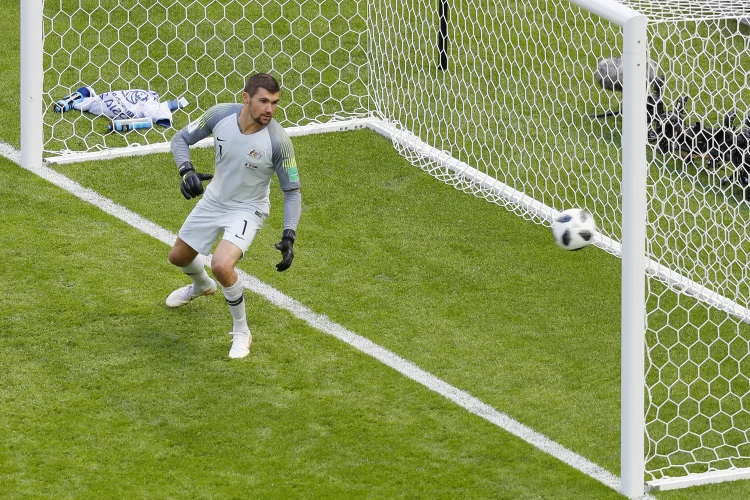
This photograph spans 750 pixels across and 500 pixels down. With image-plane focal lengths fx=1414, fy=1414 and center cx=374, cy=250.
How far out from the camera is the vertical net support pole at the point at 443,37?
11.7 metres

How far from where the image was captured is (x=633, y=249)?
6566 mm

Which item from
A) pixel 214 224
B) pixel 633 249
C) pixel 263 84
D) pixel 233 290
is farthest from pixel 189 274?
pixel 633 249

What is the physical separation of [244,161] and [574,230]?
1898 mm

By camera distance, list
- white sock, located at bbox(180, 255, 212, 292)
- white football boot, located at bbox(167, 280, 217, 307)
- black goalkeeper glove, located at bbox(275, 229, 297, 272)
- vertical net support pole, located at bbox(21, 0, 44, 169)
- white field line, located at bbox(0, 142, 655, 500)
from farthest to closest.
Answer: vertical net support pole, located at bbox(21, 0, 44, 169) → white football boot, located at bbox(167, 280, 217, 307) → white sock, located at bbox(180, 255, 212, 292) → black goalkeeper glove, located at bbox(275, 229, 297, 272) → white field line, located at bbox(0, 142, 655, 500)

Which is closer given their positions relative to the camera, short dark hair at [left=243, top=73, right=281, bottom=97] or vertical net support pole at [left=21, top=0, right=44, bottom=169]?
short dark hair at [left=243, top=73, right=281, bottom=97]

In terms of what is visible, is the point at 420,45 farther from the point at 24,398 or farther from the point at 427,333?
the point at 24,398

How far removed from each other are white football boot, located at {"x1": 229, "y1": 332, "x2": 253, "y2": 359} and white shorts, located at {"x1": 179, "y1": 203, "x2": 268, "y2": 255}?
490mm

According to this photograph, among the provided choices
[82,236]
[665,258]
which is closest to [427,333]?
[665,258]

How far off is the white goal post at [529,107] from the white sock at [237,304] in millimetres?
2296

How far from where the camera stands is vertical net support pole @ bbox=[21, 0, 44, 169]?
10469mm

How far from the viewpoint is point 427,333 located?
8555 mm

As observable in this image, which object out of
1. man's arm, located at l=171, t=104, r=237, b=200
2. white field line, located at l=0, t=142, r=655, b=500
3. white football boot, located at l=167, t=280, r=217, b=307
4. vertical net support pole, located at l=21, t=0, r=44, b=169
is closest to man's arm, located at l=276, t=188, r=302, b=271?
man's arm, located at l=171, t=104, r=237, b=200

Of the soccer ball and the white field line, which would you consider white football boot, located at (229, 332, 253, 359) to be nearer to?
the white field line

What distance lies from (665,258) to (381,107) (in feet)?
11.4
